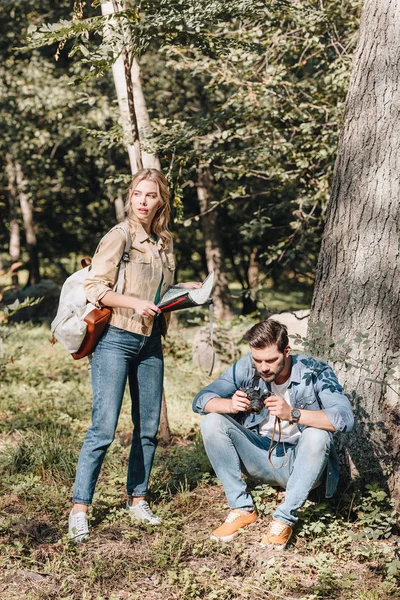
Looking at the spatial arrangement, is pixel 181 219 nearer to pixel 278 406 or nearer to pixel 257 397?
pixel 257 397

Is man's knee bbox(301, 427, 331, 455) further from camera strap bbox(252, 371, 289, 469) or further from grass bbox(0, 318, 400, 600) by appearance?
grass bbox(0, 318, 400, 600)

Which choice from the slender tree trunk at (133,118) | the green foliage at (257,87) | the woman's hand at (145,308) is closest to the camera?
the woman's hand at (145,308)

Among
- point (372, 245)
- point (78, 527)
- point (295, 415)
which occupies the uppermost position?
point (372, 245)

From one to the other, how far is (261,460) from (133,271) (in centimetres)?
135

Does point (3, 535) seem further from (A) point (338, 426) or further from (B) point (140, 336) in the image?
(A) point (338, 426)

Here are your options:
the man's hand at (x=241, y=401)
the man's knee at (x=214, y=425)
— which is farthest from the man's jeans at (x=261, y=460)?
the man's hand at (x=241, y=401)

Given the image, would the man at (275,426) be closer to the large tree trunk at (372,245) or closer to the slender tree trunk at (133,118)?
the large tree trunk at (372,245)

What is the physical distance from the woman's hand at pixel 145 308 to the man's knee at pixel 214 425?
0.77 metres

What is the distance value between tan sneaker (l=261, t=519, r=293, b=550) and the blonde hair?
5.65ft

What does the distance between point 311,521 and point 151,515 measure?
952 millimetres

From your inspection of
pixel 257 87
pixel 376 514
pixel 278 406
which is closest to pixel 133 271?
pixel 278 406

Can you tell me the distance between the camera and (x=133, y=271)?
3688 mm

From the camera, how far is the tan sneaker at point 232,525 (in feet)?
12.2

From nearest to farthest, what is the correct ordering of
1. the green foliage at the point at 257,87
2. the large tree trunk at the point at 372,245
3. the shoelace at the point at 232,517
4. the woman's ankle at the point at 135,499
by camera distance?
the shoelace at the point at 232,517
the large tree trunk at the point at 372,245
the woman's ankle at the point at 135,499
the green foliage at the point at 257,87
